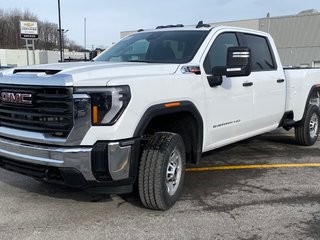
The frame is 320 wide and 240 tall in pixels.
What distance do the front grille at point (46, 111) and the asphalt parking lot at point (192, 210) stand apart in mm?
958

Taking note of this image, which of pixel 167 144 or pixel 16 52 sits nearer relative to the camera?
pixel 167 144

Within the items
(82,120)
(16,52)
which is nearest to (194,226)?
(82,120)

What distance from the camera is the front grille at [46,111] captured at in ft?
12.0

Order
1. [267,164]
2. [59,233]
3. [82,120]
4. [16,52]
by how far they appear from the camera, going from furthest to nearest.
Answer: [16,52] → [267,164] → [59,233] → [82,120]

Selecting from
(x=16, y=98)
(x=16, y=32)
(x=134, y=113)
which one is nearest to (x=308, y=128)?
(x=134, y=113)

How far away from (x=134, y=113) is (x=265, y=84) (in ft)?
9.39

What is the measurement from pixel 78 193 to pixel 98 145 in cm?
154

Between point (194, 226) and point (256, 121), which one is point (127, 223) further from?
point (256, 121)

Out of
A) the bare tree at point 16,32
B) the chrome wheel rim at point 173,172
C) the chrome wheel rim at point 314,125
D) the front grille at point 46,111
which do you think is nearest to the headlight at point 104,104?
the front grille at point 46,111

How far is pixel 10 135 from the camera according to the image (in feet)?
13.4

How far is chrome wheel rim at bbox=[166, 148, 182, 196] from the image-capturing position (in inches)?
174

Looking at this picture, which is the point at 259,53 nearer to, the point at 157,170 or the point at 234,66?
the point at 234,66

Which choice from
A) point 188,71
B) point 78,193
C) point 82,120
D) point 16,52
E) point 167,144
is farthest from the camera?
point 16,52

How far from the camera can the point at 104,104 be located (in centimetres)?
364
